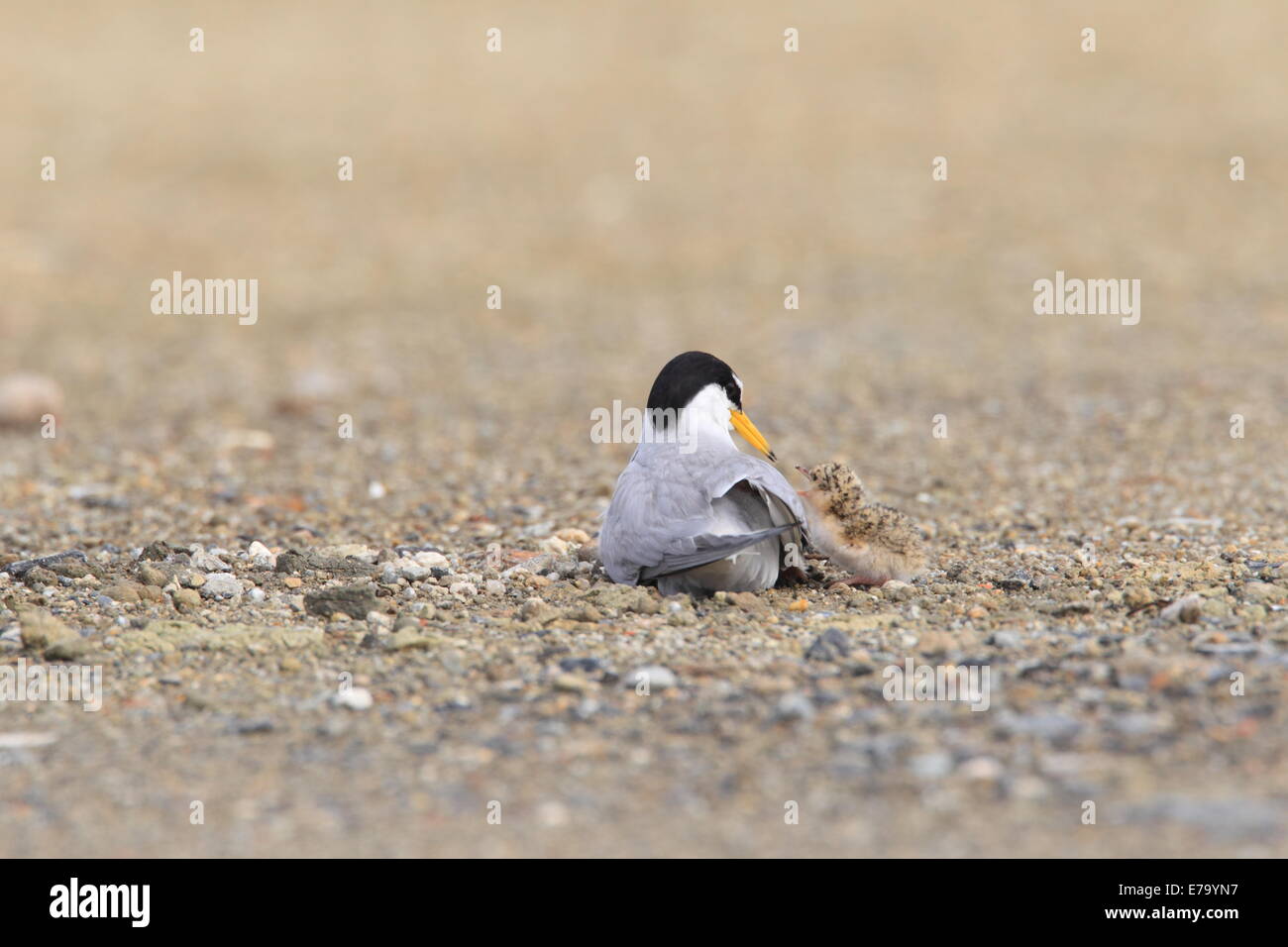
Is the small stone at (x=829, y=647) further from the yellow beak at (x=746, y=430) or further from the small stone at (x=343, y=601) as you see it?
the small stone at (x=343, y=601)

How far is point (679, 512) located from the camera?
5.37 m

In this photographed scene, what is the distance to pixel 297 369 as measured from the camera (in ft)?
38.0

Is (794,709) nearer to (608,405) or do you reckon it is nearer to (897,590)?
(897,590)

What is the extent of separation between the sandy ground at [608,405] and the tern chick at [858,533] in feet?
0.46

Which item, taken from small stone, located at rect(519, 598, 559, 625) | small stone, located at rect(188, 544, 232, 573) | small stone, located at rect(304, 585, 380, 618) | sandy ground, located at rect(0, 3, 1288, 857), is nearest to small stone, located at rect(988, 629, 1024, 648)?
sandy ground, located at rect(0, 3, 1288, 857)

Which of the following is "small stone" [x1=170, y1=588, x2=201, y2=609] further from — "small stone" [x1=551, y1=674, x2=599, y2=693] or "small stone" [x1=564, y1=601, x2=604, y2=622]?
"small stone" [x1=551, y1=674, x2=599, y2=693]

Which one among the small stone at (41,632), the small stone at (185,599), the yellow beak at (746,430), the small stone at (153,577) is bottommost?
the small stone at (41,632)

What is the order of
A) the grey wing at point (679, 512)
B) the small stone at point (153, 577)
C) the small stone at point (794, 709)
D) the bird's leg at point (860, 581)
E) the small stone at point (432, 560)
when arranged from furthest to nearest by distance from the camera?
1. the small stone at point (432, 560)
2. the small stone at point (153, 577)
3. the bird's leg at point (860, 581)
4. the grey wing at point (679, 512)
5. the small stone at point (794, 709)

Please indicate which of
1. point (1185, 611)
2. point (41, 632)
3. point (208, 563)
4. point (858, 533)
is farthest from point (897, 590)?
point (41, 632)

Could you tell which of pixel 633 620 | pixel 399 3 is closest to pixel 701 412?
pixel 633 620

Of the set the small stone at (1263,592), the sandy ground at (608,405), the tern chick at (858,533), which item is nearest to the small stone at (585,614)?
the sandy ground at (608,405)

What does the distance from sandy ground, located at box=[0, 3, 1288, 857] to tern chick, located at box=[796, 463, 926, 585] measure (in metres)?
0.14

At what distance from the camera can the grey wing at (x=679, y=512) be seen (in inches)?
208

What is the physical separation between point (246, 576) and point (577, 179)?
11.4 metres
